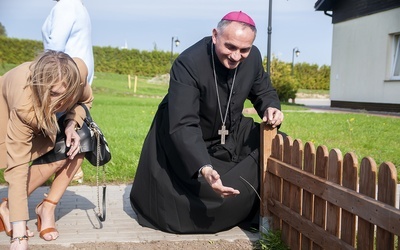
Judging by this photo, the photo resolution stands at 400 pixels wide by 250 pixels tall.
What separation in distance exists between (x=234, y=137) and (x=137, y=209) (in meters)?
0.98

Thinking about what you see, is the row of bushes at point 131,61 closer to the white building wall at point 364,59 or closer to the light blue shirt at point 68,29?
the white building wall at point 364,59

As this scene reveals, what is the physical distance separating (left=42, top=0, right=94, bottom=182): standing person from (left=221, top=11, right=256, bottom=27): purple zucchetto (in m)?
2.16

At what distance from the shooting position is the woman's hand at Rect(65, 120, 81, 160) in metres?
3.84

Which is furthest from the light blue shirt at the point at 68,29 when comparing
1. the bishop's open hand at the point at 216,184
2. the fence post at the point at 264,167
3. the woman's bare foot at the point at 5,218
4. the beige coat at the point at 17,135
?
the bishop's open hand at the point at 216,184

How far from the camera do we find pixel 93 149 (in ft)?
13.2

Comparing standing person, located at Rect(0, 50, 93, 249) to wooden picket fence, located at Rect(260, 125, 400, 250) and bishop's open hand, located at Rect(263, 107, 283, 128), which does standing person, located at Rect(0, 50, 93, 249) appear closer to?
bishop's open hand, located at Rect(263, 107, 283, 128)

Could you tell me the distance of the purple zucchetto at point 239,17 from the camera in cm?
345

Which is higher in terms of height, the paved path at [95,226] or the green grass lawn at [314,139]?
the green grass lawn at [314,139]

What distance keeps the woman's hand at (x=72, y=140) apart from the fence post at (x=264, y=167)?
4.43ft

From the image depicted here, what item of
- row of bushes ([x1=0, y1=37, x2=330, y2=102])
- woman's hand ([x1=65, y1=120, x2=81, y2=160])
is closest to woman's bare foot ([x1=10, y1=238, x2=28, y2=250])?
woman's hand ([x1=65, y1=120, x2=81, y2=160])

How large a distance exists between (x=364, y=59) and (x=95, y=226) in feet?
59.5

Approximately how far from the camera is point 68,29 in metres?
5.12

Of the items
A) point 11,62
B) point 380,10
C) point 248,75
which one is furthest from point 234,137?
point 11,62

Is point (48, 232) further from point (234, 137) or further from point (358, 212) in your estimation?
point (358, 212)
